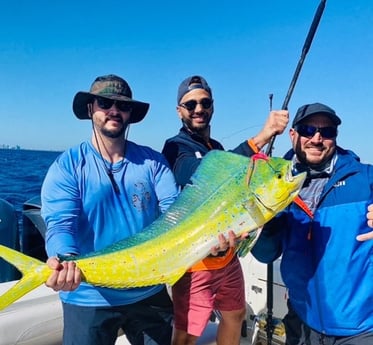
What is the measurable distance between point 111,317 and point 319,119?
1812mm

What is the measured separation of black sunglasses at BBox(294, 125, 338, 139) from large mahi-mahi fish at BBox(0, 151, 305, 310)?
58 cm

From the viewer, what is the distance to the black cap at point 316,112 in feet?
8.45

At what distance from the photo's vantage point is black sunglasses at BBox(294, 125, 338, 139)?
2.55 m

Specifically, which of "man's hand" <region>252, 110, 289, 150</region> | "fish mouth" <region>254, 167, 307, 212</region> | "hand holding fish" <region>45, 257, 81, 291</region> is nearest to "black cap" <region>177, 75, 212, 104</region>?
"man's hand" <region>252, 110, 289, 150</region>

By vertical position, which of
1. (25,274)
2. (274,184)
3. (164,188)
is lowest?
(25,274)

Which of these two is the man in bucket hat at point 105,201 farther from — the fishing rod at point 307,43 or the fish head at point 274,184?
the fishing rod at point 307,43

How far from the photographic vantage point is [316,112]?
258 cm

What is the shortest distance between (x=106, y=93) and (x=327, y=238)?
165cm

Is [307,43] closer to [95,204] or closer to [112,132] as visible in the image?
[112,132]

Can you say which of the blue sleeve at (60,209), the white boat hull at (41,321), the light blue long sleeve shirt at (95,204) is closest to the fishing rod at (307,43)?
the light blue long sleeve shirt at (95,204)

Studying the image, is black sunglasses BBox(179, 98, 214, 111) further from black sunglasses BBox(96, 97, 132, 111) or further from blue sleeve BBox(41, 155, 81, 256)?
blue sleeve BBox(41, 155, 81, 256)

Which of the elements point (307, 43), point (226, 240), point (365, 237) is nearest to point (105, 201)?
point (226, 240)

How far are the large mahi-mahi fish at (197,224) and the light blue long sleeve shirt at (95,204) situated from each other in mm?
272

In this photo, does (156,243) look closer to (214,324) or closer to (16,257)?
(16,257)
